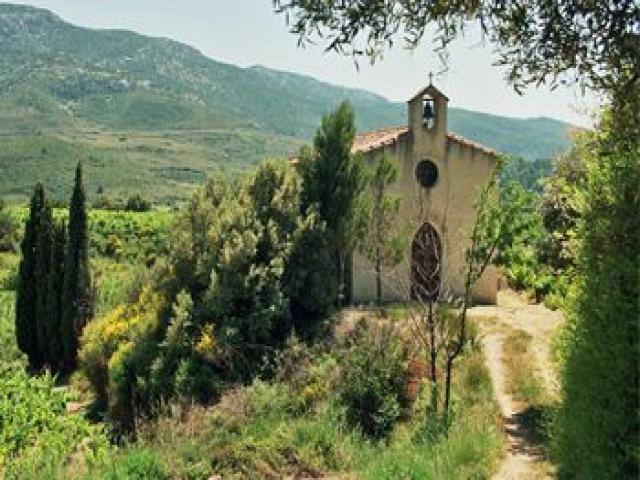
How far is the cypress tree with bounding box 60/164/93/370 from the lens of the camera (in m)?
29.1

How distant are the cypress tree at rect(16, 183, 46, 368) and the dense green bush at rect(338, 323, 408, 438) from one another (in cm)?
1832

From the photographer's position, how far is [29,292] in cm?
3156

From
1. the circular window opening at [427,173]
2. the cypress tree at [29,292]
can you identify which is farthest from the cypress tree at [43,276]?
the circular window opening at [427,173]

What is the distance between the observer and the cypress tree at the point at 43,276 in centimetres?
3061

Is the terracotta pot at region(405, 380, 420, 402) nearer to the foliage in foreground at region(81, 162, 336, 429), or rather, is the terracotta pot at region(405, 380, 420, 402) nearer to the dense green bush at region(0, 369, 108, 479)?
the foliage in foreground at region(81, 162, 336, 429)

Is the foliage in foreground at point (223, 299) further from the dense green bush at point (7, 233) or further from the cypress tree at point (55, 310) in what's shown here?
the dense green bush at point (7, 233)

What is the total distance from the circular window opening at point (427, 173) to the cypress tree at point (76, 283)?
12.4 metres

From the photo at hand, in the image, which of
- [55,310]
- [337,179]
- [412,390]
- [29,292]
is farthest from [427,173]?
[29,292]

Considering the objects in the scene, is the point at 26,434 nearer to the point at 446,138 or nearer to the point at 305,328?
the point at 305,328

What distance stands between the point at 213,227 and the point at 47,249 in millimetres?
13354

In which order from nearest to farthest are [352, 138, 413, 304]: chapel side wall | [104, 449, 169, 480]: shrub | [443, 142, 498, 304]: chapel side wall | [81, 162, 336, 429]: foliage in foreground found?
[104, 449, 169, 480]: shrub < [81, 162, 336, 429]: foliage in foreground < [352, 138, 413, 304]: chapel side wall < [443, 142, 498, 304]: chapel side wall

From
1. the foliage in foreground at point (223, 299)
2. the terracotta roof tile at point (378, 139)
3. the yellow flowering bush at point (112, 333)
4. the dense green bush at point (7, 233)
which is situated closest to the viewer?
the foliage in foreground at point (223, 299)

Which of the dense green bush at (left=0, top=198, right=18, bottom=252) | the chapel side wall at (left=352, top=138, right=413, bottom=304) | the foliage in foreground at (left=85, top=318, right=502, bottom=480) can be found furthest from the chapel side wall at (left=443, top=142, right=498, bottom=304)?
the dense green bush at (left=0, top=198, right=18, bottom=252)

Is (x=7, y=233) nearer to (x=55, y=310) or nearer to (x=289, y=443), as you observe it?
(x=55, y=310)
